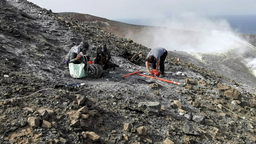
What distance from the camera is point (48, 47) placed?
21.9 feet

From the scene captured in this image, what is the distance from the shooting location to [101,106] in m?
3.68

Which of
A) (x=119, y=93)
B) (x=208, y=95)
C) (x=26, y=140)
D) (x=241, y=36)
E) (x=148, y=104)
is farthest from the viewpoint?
(x=241, y=36)

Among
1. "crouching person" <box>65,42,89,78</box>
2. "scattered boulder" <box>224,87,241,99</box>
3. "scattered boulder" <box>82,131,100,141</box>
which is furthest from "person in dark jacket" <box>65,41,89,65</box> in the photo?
"scattered boulder" <box>224,87,241,99</box>

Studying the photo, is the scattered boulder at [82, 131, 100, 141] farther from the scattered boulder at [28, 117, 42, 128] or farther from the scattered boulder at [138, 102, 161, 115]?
the scattered boulder at [138, 102, 161, 115]

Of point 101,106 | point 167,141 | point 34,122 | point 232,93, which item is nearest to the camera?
point 34,122

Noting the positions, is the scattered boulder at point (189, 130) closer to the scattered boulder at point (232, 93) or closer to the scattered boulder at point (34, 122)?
the scattered boulder at point (34, 122)

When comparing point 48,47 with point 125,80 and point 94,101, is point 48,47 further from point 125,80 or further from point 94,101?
point 94,101

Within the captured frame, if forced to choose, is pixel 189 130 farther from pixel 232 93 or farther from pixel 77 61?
pixel 77 61

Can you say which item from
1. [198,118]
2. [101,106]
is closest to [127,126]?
[101,106]

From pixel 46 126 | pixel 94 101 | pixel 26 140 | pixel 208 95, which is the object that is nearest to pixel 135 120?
pixel 94 101

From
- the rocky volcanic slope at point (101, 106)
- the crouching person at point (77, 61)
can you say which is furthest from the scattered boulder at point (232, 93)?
the crouching person at point (77, 61)

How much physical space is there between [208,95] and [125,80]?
2.55m

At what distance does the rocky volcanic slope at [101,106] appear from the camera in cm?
274

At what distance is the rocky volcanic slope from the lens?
2740 millimetres
